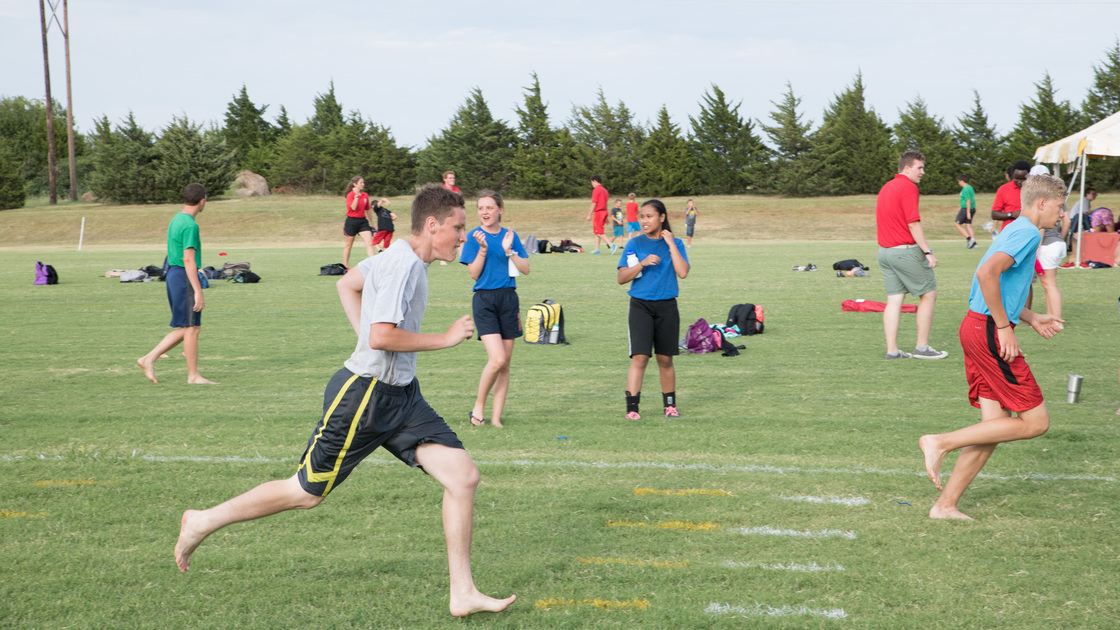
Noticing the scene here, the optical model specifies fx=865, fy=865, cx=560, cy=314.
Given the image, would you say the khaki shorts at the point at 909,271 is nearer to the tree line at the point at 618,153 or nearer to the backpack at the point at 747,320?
the backpack at the point at 747,320

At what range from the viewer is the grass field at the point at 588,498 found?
12.3 ft

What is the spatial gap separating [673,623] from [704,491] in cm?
172

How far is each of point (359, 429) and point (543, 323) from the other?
7626mm

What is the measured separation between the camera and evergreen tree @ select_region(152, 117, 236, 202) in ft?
166

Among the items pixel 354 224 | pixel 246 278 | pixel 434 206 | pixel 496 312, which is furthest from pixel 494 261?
pixel 354 224

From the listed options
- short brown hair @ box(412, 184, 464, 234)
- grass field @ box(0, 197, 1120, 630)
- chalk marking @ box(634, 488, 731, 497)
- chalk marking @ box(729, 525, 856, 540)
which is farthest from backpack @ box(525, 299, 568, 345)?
short brown hair @ box(412, 184, 464, 234)

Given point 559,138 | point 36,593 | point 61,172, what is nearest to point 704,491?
point 36,593

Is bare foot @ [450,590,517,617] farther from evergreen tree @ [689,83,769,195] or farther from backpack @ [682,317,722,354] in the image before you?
evergreen tree @ [689,83,769,195]

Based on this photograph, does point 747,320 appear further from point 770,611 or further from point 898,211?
point 770,611

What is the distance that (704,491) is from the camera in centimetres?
522

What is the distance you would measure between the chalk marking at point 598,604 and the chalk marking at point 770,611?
0.92 ft

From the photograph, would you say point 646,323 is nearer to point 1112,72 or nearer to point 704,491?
point 704,491

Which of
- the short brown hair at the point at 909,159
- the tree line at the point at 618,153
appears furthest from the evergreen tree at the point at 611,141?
the short brown hair at the point at 909,159

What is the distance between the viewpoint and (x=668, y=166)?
176 feet
